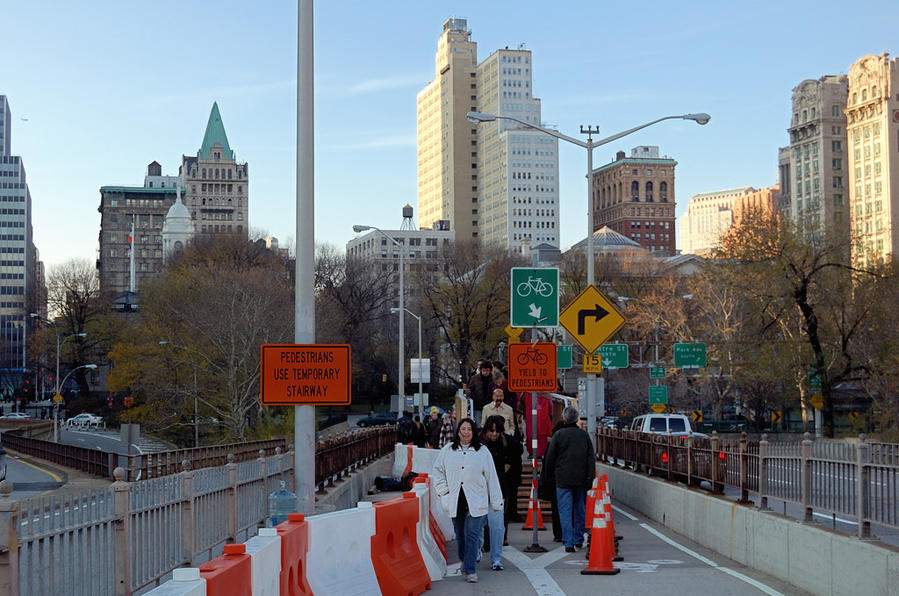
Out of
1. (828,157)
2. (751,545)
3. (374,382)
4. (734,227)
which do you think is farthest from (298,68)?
(828,157)

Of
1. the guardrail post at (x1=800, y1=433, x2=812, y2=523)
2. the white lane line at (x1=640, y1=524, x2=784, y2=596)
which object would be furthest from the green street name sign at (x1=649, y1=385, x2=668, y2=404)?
the guardrail post at (x1=800, y1=433, x2=812, y2=523)

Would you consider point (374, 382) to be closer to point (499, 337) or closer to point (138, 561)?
point (499, 337)

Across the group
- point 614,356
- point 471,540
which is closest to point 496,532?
point 471,540

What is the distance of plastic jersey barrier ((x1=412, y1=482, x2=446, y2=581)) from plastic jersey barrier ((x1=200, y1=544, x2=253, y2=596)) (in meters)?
5.63

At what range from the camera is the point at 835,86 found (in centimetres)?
18862

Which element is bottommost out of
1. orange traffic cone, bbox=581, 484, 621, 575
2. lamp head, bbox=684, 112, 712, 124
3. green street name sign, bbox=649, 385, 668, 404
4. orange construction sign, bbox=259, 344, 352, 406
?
orange traffic cone, bbox=581, 484, 621, 575

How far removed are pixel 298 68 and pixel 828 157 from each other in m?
187

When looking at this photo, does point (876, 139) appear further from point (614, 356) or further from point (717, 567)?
point (717, 567)

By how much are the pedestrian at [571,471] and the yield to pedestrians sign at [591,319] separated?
430 cm

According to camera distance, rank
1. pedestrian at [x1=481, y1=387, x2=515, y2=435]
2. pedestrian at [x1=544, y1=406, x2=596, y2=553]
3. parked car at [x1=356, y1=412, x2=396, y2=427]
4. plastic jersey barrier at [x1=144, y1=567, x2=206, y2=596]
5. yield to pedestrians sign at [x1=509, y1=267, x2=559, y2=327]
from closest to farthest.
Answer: plastic jersey barrier at [x1=144, y1=567, x2=206, y2=596], pedestrian at [x1=544, y1=406, x2=596, y2=553], pedestrian at [x1=481, y1=387, x2=515, y2=435], yield to pedestrians sign at [x1=509, y1=267, x2=559, y2=327], parked car at [x1=356, y1=412, x2=396, y2=427]

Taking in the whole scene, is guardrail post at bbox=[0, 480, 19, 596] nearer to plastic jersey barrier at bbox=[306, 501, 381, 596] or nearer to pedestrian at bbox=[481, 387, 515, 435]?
plastic jersey barrier at bbox=[306, 501, 381, 596]

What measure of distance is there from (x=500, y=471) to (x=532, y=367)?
3.11 meters

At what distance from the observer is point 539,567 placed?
46.1 feet

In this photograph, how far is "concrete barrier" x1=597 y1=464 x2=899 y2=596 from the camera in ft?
33.6
